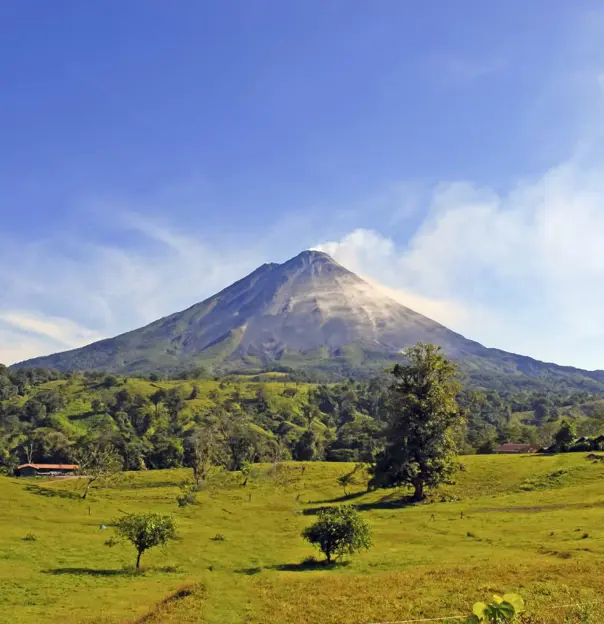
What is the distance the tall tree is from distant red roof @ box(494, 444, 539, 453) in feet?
254

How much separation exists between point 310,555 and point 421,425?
29.3 metres

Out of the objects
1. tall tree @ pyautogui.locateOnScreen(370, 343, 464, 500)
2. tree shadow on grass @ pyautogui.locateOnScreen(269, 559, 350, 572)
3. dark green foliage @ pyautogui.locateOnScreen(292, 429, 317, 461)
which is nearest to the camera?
tree shadow on grass @ pyautogui.locateOnScreen(269, 559, 350, 572)

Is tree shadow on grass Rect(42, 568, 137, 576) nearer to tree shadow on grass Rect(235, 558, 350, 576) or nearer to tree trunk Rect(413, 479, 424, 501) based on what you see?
tree shadow on grass Rect(235, 558, 350, 576)

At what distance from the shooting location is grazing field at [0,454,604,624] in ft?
90.0

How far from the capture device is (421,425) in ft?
228

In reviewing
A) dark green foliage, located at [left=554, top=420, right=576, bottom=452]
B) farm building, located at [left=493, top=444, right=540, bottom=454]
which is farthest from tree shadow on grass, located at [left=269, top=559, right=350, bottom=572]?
farm building, located at [left=493, top=444, right=540, bottom=454]

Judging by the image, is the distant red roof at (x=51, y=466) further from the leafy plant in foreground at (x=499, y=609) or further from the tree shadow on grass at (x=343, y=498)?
the leafy plant in foreground at (x=499, y=609)

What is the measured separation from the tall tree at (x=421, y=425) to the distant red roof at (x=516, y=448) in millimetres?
77360

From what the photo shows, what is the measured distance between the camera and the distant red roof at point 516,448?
140m

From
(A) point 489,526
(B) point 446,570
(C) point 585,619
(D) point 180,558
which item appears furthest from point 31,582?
(A) point 489,526

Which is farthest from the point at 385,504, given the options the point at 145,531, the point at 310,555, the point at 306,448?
the point at 306,448

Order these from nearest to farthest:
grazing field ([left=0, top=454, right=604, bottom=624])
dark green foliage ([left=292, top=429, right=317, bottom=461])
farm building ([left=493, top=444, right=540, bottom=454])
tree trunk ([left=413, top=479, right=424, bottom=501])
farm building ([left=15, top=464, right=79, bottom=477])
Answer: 1. grazing field ([left=0, top=454, right=604, bottom=624])
2. tree trunk ([left=413, top=479, right=424, bottom=501])
3. farm building ([left=493, top=444, right=540, bottom=454])
4. farm building ([left=15, top=464, right=79, bottom=477])
5. dark green foliage ([left=292, top=429, right=317, bottom=461])

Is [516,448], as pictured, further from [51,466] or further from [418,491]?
[51,466]

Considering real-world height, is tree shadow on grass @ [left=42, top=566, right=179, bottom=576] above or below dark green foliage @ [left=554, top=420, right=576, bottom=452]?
below
